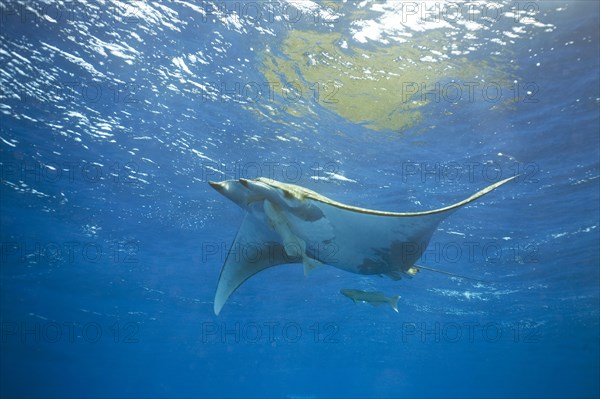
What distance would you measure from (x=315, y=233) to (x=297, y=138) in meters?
7.14

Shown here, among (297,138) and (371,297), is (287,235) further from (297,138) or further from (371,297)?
(297,138)

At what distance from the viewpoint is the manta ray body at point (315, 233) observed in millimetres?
4309

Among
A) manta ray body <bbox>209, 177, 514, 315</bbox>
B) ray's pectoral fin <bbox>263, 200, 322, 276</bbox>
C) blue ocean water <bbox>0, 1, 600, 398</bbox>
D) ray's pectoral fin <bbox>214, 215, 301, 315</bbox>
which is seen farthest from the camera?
blue ocean water <bbox>0, 1, 600, 398</bbox>

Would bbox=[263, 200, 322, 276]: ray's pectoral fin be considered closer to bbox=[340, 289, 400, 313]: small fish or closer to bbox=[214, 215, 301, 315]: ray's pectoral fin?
bbox=[214, 215, 301, 315]: ray's pectoral fin

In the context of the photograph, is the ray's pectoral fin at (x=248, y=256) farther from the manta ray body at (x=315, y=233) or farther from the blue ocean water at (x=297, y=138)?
the blue ocean water at (x=297, y=138)

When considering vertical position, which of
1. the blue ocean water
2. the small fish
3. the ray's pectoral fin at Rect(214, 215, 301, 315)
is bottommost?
the small fish

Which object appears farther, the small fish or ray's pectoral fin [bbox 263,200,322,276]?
the small fish

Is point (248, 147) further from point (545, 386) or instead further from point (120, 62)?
point (545, 386)

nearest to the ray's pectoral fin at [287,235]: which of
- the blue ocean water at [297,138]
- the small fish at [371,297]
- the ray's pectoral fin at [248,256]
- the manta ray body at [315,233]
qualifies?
the manta ray body at [315,233]

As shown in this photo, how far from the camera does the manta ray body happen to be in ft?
14.1

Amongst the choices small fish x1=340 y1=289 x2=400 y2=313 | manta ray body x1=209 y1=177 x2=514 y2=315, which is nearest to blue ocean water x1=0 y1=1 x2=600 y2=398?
small fish x1=340 y1=289 x2=400 y2=313

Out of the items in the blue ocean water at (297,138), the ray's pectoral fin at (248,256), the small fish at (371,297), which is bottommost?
the small fish at (371,297)

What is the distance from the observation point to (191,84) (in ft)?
32.3

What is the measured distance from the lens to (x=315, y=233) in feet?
15.9
